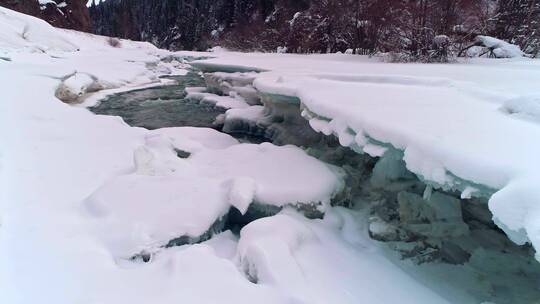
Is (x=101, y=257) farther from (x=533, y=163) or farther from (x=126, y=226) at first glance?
(x=533, y=163)

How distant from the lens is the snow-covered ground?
6.05ft

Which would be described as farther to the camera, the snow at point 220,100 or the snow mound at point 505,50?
the snow mound at point 505,50

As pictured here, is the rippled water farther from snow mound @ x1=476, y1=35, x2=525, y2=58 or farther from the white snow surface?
snow mound @ x1=476, y1=35, x2=525, y2=58

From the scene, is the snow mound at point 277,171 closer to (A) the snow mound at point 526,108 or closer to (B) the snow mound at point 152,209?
(B) the snow mound at point 152,209

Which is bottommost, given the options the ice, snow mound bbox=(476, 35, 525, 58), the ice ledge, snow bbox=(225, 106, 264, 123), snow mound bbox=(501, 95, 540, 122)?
the ice

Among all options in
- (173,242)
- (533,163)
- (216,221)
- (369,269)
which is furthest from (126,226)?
(533,163)

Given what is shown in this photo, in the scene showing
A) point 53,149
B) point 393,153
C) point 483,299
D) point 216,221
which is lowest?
point 483,299

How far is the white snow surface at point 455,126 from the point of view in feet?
5.07

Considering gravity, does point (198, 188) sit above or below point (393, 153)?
below

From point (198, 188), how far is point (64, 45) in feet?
37.7

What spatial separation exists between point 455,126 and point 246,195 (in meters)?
1.38

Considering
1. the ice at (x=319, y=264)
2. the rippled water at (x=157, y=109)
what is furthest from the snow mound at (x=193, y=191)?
the rippled water at (x=157, y=109)

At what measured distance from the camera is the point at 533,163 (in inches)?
67.7

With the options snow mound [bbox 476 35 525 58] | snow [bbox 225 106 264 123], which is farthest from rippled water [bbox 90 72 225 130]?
snow mound [bbox 476 35 525 58]
